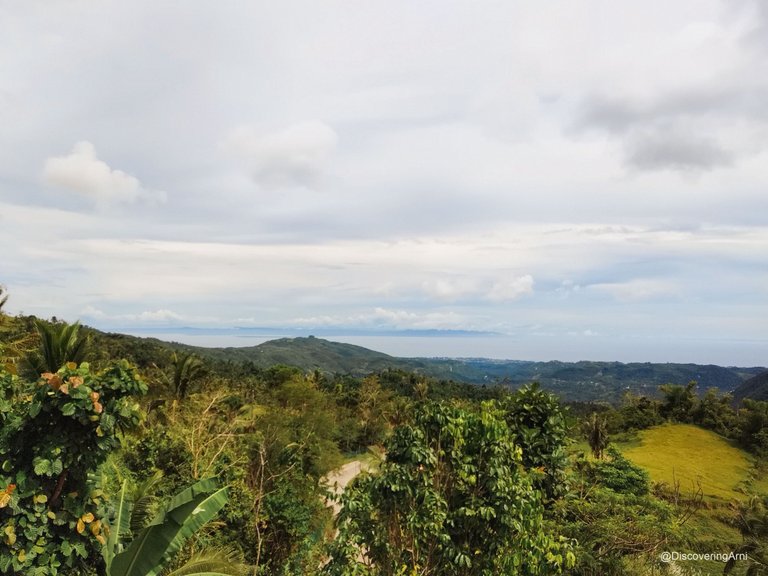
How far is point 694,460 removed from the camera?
42.4 m

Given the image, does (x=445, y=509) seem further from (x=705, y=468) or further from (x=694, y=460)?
(x=694, y=460)

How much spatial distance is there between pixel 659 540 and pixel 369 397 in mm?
47089

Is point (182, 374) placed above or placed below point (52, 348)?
below

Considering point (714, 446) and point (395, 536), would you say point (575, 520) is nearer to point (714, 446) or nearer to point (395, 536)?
point (395, 536)

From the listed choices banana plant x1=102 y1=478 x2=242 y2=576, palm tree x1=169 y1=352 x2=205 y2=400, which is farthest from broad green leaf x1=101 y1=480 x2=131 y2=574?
palm tree x1=169 y1=352 x2=205 y2=400

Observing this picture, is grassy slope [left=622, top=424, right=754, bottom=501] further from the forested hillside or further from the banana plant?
the banana plant

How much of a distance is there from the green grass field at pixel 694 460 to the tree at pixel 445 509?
33870 mm

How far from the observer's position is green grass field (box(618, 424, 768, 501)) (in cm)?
3609

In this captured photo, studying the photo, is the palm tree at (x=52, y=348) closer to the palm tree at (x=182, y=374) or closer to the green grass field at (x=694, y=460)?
the palm tree at (x=182, y=374)

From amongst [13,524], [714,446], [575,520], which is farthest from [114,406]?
[714,446]

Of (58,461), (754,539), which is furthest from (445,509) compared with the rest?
(754,539)

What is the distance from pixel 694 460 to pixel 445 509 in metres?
46.8

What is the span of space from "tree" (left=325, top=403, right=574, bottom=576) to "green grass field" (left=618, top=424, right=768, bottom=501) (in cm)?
3387

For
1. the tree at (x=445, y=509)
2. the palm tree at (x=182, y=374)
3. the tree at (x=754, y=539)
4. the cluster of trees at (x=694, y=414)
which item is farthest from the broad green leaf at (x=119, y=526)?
the cluster of trees at (x=694, y=414)
